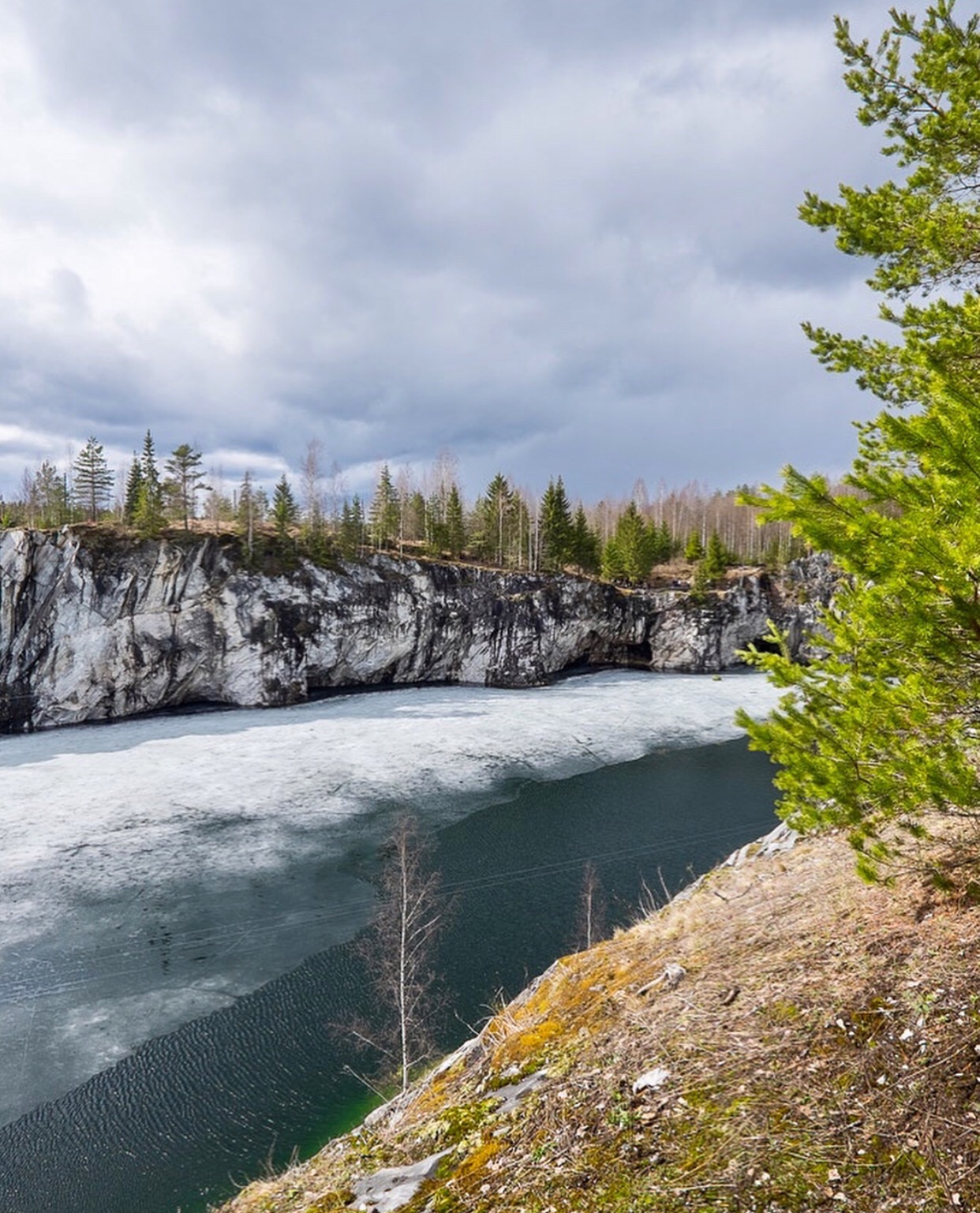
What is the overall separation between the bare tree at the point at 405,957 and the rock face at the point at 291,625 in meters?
29.9

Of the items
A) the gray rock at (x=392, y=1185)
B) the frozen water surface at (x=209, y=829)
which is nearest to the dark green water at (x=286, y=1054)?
the frozen water surface at (x=209, y=829)

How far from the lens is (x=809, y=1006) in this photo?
4.26m

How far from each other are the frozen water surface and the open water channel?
0.10 meters

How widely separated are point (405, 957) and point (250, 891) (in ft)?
24.9

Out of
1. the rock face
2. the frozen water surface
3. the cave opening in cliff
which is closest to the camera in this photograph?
the cave opening in cliff

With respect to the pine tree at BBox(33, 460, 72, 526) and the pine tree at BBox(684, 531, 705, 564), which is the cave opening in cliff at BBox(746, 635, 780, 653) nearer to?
the pine tree at BBox(684, 531, 705, 564)

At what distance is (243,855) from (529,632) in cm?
3765

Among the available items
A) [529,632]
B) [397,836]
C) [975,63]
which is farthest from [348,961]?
[529,632]

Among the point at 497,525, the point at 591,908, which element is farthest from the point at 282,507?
the point at 591,908

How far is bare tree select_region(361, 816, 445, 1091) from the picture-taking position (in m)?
13.4

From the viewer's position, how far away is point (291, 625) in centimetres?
4825

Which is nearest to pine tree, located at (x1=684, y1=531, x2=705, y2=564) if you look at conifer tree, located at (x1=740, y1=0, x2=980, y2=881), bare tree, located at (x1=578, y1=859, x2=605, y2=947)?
bare tree, located at (x1=578, y1=859, x2=605, y2=947)

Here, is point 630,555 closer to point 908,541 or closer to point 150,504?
point 150,504

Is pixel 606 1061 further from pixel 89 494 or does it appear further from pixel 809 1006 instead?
pixel 89 494
